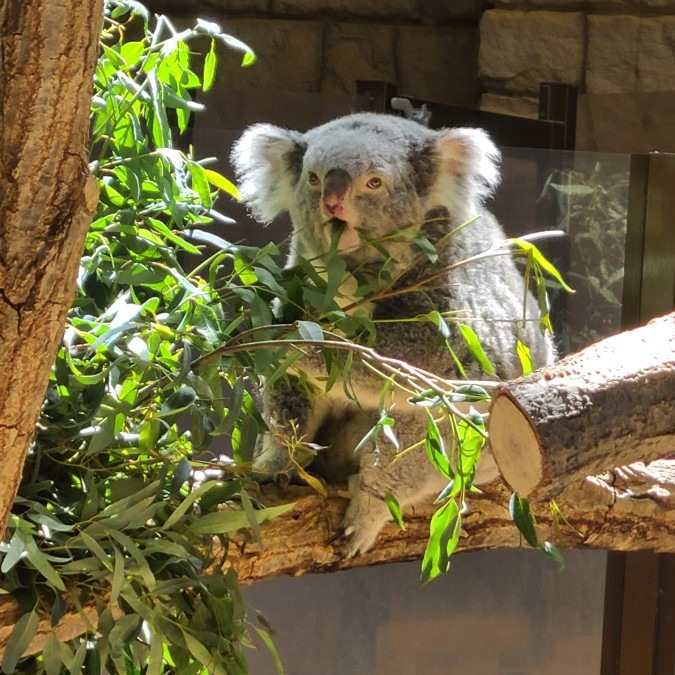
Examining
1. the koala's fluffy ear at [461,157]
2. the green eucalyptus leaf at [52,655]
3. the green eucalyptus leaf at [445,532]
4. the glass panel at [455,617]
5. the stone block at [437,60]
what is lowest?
the glass panel at [455,617]

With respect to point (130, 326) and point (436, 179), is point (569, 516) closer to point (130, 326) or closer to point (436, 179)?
point (436, 179)

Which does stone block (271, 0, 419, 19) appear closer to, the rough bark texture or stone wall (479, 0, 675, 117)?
stone wall (479, 0, 675, 117)

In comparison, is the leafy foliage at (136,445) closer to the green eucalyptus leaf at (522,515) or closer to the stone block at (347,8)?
the green eucalyptus leaf at (522,515)

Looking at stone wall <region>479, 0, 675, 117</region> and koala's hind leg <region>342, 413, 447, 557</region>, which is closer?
koala's hind leg <region>342, 413, 447, 557</region>

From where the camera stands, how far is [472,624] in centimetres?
281

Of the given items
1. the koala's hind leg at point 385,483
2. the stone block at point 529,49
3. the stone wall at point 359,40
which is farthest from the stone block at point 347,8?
the koala's hind leg at point 385,483

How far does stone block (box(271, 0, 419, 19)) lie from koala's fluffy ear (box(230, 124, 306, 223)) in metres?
2.68

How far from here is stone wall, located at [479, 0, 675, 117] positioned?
14.5ft

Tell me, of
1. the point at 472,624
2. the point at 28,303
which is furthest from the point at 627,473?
the point at 28,303

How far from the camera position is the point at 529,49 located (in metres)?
4.48

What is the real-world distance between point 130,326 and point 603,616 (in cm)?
190

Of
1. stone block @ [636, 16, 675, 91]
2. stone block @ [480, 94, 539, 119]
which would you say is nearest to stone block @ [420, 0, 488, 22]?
stone block @ [480, 94, 539, 119]

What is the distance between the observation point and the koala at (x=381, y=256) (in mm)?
1967

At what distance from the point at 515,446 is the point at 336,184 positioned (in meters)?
0.93
